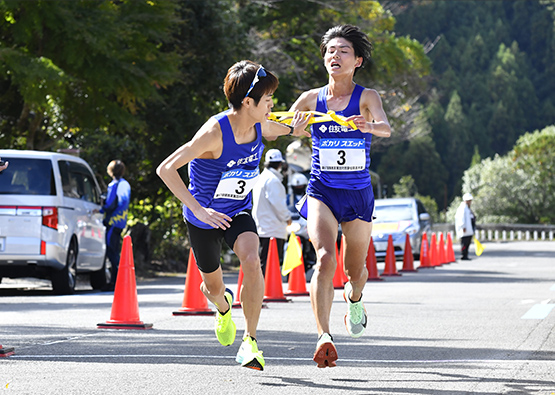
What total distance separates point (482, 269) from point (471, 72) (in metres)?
93.3

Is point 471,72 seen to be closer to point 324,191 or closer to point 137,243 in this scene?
point 137,243

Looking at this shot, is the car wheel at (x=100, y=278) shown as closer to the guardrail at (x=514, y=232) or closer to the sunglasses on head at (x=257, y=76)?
the sunglasses on head at (x=257, y=76)

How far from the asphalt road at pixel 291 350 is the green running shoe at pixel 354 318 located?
186 millimetres

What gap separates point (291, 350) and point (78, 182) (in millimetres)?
8588

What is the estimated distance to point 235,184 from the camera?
6.99m

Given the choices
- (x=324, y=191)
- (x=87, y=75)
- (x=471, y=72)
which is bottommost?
(x=324, y=191)

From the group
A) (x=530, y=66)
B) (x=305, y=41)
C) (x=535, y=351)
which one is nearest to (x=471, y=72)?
(x=530, y=66)

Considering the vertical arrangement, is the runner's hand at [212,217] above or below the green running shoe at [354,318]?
above

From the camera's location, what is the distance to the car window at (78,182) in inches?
612

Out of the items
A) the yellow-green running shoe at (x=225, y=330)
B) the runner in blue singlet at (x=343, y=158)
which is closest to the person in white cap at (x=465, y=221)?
the runner in blue singlet at (x=343, y=158)

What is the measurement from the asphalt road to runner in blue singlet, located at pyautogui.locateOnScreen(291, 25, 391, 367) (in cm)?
87

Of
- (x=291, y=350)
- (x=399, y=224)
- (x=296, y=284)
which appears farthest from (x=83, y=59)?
(x=291, y=350)

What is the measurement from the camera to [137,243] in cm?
2316

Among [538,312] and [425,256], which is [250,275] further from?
[425,256]
